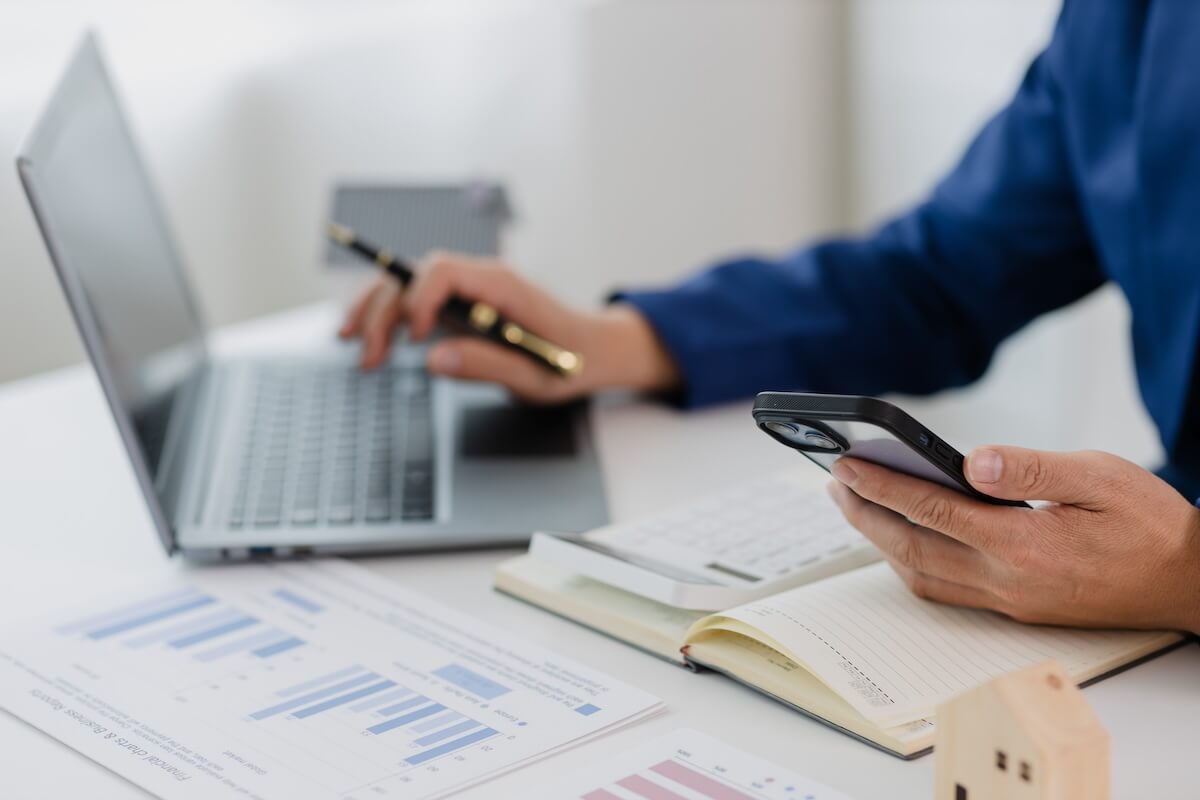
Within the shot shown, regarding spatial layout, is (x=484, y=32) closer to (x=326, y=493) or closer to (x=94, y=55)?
(x=94, y=55)

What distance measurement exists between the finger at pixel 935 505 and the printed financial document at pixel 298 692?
0.14 m

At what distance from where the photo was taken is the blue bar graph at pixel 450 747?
588 millimetres

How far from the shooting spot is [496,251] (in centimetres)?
128

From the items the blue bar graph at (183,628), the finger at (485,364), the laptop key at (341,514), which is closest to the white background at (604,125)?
the finger at (485,364)

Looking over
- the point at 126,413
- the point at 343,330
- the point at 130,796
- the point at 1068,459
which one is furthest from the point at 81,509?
the point at 1068,459

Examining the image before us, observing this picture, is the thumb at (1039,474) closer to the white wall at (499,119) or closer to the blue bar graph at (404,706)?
the blue bar graph at (404,706)

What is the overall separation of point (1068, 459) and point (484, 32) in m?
1.66

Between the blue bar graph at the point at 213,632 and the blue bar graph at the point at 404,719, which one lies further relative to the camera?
the blue bar graph at the point at 213,632

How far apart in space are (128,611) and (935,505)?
0.44 metres

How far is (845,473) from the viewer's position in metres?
0.63


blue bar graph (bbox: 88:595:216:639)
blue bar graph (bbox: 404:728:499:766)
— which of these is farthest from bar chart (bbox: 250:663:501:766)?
blue bar graph (bbox: 88:595:216:639)

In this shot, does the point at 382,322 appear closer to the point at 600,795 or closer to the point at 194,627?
the point at 194,627

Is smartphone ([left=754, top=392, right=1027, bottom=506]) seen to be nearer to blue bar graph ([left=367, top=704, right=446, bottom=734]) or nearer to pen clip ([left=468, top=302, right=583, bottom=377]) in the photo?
blue bar graph ([left=367, top=704, right=446, bottom=734])

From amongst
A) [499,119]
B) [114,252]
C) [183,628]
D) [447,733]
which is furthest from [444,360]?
[499,119]
